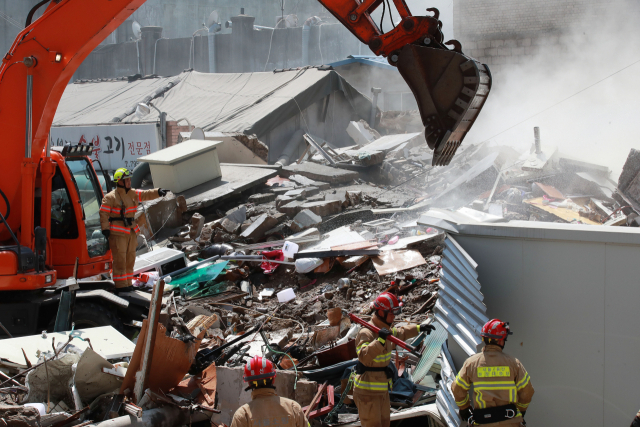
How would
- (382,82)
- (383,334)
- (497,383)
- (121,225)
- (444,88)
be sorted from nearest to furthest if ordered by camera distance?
(497,383) → (383,334) → (444,88) → (121,225) → (382,82)

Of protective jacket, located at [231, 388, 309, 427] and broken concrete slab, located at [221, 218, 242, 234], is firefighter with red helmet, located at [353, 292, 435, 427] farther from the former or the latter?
broken concrete slab, located at [221, 218, 242, 234]

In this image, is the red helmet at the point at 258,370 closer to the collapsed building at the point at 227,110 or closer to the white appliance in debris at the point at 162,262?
the white appliance in debris at the point at 162,262

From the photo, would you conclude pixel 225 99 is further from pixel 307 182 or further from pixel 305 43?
pixel 305 43

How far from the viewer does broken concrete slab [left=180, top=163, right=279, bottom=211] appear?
10789mm

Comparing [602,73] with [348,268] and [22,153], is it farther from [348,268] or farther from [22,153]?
[22,153]

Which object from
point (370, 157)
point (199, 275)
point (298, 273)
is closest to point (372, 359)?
point (298, 273)

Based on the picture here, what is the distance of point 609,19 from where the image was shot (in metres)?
17.2

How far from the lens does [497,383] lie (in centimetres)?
362

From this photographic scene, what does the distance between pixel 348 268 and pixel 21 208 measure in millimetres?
4308

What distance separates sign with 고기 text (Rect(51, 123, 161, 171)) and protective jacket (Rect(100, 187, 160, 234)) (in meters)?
8.49

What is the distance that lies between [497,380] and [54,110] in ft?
14.4

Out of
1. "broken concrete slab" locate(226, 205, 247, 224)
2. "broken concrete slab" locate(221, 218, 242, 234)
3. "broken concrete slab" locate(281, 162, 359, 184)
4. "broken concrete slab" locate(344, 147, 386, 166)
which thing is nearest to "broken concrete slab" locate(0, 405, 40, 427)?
"broken concrete slab" locate(221, 218, 242, 234)

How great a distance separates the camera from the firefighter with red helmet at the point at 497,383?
3.62 m

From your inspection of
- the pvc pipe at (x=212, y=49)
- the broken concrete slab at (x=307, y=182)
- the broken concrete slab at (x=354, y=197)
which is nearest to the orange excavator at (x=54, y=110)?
the broken concrete slab at (x=354, y=197)
